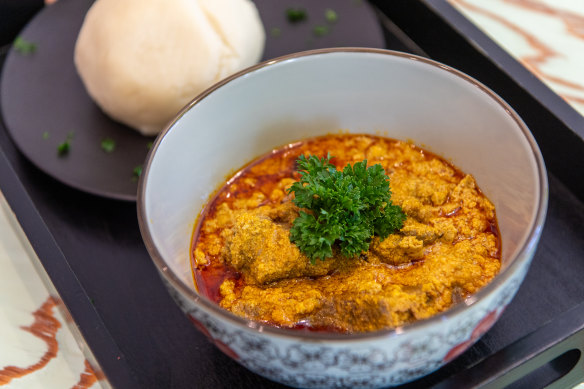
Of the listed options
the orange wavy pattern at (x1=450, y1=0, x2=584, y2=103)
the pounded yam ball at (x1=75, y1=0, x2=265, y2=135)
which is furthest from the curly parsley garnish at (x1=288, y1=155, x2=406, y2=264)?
the orange wavy pattern at (x1=450, y1=0, x2=584, y2=103)

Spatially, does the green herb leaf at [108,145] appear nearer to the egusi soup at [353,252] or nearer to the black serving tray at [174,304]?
the black serving tray at [174,304]

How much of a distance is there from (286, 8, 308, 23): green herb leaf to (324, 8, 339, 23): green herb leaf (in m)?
0.07

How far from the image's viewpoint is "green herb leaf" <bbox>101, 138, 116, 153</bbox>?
1.86m

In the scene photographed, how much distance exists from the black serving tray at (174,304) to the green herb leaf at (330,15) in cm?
37

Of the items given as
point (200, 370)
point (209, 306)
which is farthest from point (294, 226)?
point (200, 370)

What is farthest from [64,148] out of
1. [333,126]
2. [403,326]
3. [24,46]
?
[403,326]

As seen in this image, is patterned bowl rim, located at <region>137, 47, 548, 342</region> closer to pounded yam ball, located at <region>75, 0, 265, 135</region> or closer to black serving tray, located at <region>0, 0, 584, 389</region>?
black serving tray, located at <region>0, 0, 584, 389</region>

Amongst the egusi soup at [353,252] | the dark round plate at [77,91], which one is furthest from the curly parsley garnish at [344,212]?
the dark round plate at [77,91]

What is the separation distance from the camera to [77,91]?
2.02 metres

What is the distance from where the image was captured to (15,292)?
1.61m

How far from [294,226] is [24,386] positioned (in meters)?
0.72

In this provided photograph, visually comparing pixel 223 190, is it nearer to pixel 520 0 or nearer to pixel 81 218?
pixel 81 218

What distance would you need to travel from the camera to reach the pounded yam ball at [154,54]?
1.85 meters

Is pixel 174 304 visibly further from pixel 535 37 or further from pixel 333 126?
pixel 535 37
